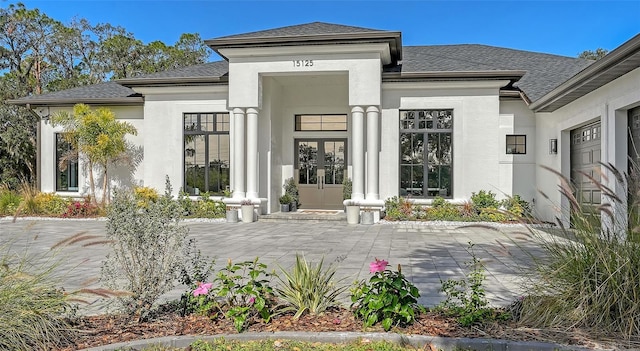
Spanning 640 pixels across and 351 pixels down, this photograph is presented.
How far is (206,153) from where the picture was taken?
1469cm

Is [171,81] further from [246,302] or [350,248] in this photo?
[246,302]

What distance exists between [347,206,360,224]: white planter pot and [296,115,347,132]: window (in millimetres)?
3885

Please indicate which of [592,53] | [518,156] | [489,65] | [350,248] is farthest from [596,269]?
[592,53]

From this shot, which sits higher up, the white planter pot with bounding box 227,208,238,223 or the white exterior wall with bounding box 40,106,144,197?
the white exterior wall with bounding box 40,106,144,197

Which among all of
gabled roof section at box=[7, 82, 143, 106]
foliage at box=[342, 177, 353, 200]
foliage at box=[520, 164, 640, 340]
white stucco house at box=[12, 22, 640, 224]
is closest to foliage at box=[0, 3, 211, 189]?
gabled roof section at box=[7, 82, 143, 106]

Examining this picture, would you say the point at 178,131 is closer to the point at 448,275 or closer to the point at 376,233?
the point at 376,233

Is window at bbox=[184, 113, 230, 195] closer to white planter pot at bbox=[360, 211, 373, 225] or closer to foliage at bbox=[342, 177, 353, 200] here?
foliage at bbox=[342, 177, 353, 200]

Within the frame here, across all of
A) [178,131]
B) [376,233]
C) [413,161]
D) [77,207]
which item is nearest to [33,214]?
[77,207]

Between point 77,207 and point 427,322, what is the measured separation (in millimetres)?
13603

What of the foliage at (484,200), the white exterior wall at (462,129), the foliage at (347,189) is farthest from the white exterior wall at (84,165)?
the foliage at (484,200)

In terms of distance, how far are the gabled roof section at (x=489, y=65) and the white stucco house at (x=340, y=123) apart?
6cm

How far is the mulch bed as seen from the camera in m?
3.49

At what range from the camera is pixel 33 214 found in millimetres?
14719

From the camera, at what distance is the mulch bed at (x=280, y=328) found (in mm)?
3492
